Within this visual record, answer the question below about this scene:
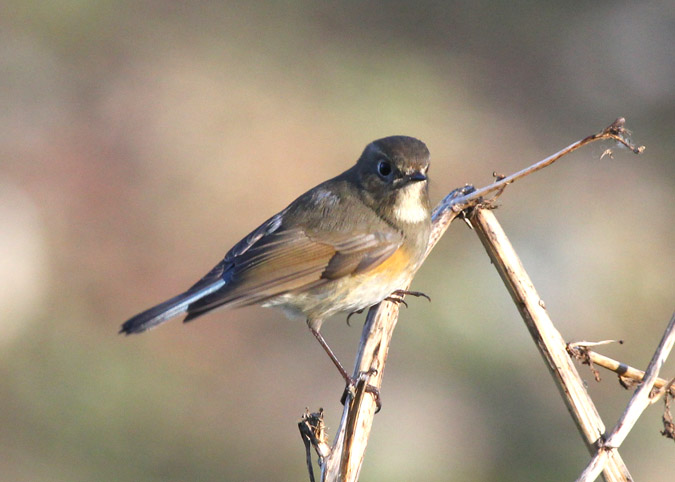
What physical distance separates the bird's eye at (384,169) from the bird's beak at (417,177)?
0.11 metres

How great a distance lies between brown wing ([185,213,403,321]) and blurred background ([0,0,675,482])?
19.2 inches

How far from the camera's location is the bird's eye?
128 inches

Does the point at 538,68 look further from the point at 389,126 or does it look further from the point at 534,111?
the point at 389,126

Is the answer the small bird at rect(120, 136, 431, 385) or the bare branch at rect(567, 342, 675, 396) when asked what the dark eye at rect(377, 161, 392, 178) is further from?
the bare branch at rect(567, 342, 675, 396)

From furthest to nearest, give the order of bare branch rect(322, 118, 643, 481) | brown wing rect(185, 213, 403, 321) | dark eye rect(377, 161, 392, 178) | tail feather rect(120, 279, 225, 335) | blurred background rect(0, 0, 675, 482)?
blurred background rect(0, 0, 675, 482) < dark eye rect(377, 161, 392, 178) < brown wing rect(185, 213, 403, 321) < tail feather rect(120, 279, 225, 335) < bare branch rect(322, 118, 643, 481)

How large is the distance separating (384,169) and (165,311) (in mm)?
1031

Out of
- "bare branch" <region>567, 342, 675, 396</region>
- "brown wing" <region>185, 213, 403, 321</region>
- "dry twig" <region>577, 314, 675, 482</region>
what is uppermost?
"brown wing" <region>185, 213, 403, 321</region>

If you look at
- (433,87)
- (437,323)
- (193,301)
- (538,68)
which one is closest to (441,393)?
(437,323)

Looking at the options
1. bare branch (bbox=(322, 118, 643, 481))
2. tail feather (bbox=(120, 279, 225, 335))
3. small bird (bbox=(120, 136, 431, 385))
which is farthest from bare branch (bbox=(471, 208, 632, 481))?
tail feather (bbox=(120, 279, 225, 335))

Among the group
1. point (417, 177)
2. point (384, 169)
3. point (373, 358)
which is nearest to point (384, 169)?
point (384, 169)

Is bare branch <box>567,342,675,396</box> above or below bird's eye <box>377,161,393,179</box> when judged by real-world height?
below

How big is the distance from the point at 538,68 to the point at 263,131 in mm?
3806

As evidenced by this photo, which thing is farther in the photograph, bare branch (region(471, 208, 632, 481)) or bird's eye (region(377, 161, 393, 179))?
bird's eye (region(377, 161, 393, 179))

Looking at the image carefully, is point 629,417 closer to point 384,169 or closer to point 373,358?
point 373,358
